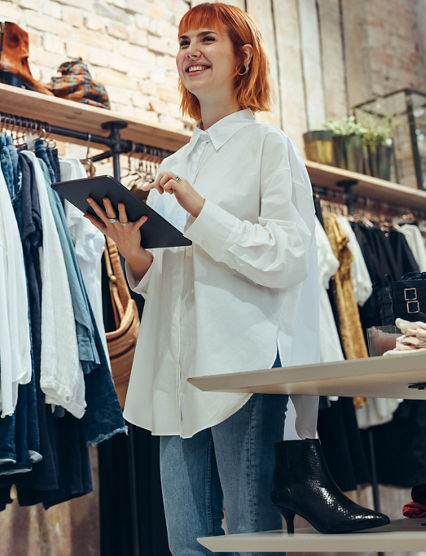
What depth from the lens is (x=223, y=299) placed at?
5.35ft

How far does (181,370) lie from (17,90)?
161 centimetres

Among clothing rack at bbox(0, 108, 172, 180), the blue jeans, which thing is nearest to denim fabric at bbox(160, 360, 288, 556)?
the blue jeans

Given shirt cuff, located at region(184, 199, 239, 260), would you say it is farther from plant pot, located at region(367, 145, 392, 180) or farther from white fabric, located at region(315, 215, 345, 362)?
plant pot, located at region(367, 145, 392, 180)

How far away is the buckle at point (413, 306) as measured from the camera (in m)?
1.43

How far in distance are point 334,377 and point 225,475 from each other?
44 centimetres

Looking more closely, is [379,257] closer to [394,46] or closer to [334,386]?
[394,46]

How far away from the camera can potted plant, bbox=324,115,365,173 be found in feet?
14.2

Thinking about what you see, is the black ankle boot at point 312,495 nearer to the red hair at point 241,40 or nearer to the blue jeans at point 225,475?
the blue jeans at point 225,475

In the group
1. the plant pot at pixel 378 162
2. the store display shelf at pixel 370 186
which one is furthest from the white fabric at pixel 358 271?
the plant pot at pixel 378 162

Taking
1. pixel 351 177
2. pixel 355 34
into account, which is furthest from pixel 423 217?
pixel 355 34

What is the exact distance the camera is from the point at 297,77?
15.9 ft

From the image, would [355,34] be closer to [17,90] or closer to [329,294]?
[329,294]

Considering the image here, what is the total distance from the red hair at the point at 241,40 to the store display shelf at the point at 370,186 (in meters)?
2.03

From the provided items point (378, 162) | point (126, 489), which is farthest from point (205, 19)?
point (378, 162)
